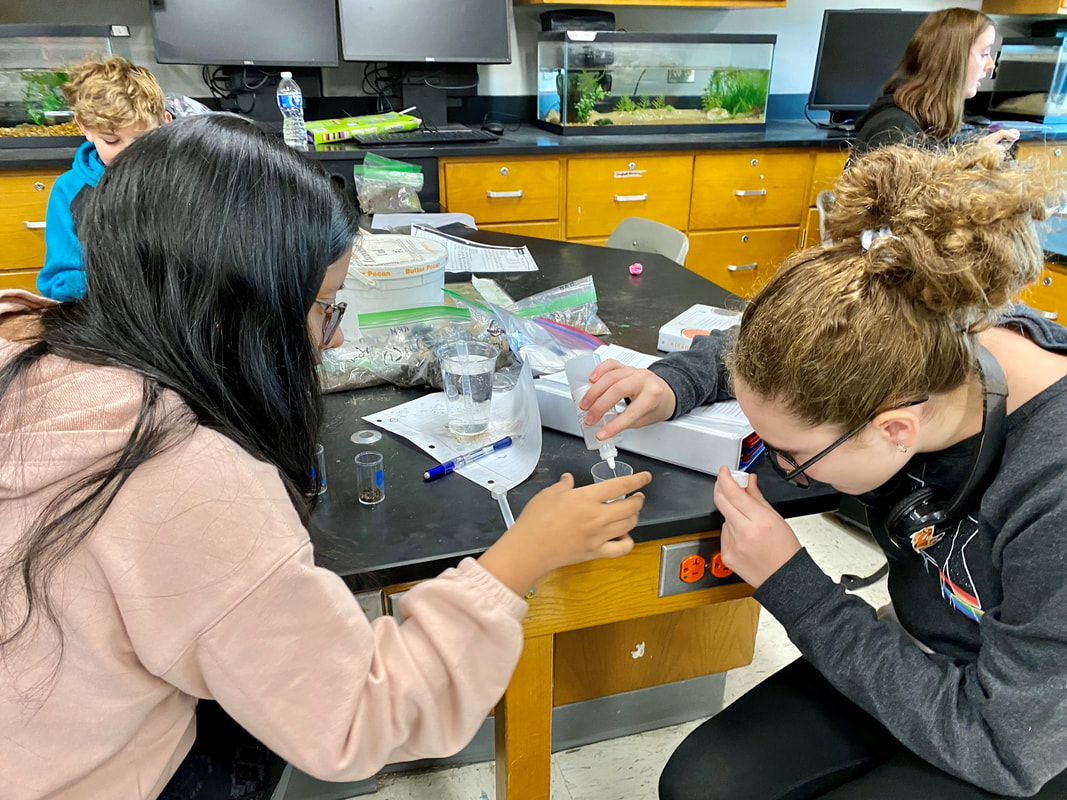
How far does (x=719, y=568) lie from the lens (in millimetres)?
935

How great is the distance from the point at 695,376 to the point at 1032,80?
3479mm

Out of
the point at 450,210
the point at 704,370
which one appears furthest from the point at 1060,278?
the point at 450,210

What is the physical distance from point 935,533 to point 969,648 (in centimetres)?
14

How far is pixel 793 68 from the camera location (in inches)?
144

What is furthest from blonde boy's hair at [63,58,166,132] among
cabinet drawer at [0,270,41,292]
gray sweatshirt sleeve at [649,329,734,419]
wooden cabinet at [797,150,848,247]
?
wooden cabinet at [797,150,848,247]

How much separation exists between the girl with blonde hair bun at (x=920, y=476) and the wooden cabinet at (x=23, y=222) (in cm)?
238

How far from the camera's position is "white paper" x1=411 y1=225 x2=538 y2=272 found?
A: 5.70 ft

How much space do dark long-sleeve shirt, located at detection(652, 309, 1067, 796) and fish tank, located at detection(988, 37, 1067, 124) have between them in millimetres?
3260

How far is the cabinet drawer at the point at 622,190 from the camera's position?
2.94m

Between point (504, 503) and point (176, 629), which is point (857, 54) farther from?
point (176, 629)

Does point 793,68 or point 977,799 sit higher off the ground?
point 793,68

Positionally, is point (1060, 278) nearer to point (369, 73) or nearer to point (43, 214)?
point (369, 73)

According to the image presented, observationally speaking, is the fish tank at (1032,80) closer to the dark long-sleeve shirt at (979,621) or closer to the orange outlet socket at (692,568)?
the dark long-sleeve shirt at (979,621)

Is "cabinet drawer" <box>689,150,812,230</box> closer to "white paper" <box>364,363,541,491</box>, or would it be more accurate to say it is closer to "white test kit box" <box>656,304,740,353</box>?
"white test kit box" <box>656,304,740,353</box>
